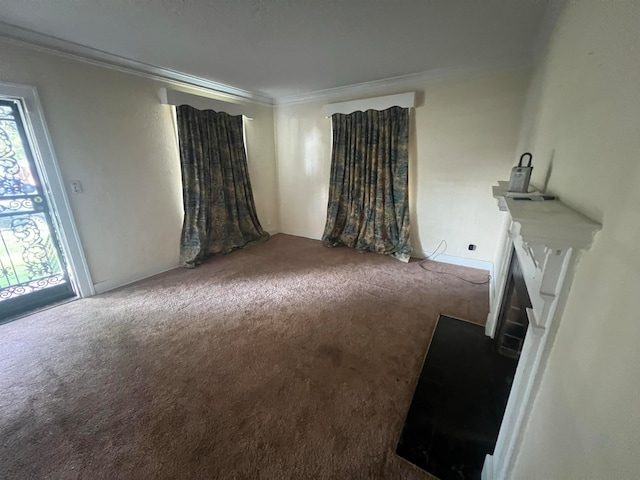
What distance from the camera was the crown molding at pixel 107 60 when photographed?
6.50 ft

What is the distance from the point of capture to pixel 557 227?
0.70 meters

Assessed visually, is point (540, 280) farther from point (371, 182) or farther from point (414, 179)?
point (371, 182)

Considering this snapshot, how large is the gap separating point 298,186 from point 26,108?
10.4 ft

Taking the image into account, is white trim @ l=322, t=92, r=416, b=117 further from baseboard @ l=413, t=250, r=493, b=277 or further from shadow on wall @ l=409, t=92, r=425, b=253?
baseboard @ l=413, t=250, r=493, b=277

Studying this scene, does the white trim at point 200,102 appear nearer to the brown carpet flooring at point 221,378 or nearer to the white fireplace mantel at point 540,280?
the brown carpet flooring at point 221,378

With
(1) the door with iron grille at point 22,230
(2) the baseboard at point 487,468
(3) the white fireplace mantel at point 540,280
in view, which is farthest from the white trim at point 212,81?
(2) the baseboard at point 487,468

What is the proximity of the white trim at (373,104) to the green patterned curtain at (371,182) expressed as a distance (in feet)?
0.19

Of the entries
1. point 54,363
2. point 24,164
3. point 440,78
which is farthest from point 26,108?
point 440,78

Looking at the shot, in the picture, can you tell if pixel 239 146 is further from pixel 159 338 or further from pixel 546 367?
pixel 546 367

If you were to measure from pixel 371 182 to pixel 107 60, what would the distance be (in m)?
3.18


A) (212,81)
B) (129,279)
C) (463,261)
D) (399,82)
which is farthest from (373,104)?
(129,279)

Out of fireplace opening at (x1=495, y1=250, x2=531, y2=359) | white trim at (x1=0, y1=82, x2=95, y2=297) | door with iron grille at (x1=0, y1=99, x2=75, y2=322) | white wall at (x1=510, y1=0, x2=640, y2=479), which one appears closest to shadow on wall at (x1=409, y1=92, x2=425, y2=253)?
fireplace opening at (x1=495, y1=250, x2=531, y2=359)

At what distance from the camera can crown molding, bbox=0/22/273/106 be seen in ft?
→ 6.50

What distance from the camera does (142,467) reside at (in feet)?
3.98
